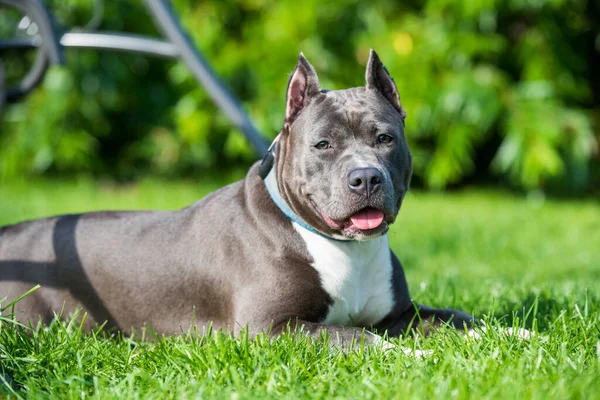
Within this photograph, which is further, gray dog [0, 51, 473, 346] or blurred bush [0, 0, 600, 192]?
blurred bush [0, 0, 600, 192]

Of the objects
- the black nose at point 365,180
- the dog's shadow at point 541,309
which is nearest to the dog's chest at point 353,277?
the black nose at point 365,180

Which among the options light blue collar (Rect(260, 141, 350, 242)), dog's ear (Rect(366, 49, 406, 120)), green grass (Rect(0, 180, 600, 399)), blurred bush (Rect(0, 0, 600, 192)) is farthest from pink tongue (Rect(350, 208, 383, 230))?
blurred bush (Rect(0, 0, 600, 192))

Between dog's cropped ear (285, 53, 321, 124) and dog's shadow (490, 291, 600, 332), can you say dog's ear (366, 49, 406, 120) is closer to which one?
dog's cropped ear (285, 53, 321, 124)

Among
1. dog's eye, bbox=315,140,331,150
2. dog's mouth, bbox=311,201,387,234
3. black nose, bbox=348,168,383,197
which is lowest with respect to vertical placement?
dog's mouth, bbox=311,201,387,234

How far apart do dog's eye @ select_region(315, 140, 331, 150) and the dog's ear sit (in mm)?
328

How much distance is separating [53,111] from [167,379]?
7.39 meters

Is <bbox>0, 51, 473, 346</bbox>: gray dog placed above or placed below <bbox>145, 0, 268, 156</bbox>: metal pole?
below

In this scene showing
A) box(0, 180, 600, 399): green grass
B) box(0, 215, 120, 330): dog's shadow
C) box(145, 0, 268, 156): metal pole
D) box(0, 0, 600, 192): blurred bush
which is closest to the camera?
box(0, 180, 600, 399): green grass

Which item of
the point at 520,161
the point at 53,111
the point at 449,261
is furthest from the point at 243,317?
the point at 53,111

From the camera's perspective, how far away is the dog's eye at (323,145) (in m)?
2.96

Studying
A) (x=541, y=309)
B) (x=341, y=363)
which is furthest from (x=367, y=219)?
(x=541, y=309)

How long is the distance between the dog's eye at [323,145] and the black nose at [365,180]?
0.73 feet

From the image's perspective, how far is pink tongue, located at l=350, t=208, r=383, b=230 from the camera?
2.83 m

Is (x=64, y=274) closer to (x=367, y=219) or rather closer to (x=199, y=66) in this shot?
(x=367, y=219)
